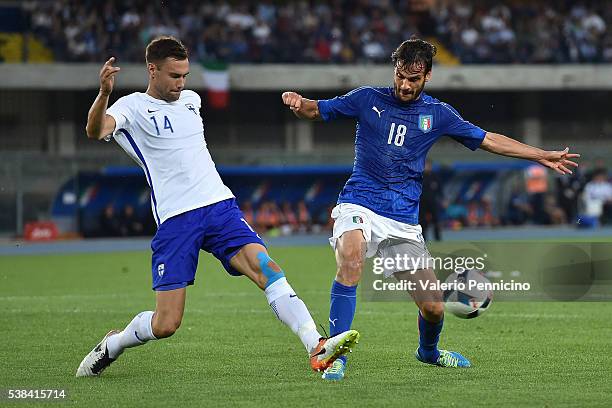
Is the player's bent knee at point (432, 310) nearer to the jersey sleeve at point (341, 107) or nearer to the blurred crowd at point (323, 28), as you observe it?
the jersey sleeve at point (341, 107)

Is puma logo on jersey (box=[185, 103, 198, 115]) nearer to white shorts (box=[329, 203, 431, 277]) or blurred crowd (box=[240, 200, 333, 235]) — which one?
white shorts (box=[329, 203, 431, 277])

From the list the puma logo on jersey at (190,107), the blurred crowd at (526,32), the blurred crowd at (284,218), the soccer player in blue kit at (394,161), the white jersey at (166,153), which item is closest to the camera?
the white jersey at (166,153)

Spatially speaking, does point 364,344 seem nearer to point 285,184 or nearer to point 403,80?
point 403,80

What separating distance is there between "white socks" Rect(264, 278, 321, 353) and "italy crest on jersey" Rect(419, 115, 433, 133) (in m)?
1.57

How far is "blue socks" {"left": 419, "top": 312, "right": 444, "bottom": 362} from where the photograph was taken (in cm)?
830

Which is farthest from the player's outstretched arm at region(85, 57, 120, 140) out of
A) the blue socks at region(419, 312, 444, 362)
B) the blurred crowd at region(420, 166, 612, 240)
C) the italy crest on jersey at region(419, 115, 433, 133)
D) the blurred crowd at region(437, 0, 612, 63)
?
the blurred crowd at region(437, 0, 612, 63)

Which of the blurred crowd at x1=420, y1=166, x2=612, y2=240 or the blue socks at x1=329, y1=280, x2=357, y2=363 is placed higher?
the blue socks at x1=329, y1=280, x2=357, y2=363

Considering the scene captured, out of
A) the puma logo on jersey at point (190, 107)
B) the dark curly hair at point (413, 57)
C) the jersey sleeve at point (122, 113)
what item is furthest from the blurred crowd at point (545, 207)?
the jersey sleeve at point (122, 113)

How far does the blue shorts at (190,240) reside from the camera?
7520 mm

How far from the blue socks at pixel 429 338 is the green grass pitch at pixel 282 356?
14 cm

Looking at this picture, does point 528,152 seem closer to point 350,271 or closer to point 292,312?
point 350,271

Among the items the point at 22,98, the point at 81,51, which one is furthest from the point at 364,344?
the point at 22,98

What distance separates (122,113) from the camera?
7.51 m

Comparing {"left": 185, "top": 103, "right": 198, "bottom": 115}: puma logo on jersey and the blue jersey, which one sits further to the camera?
the blue jersey
